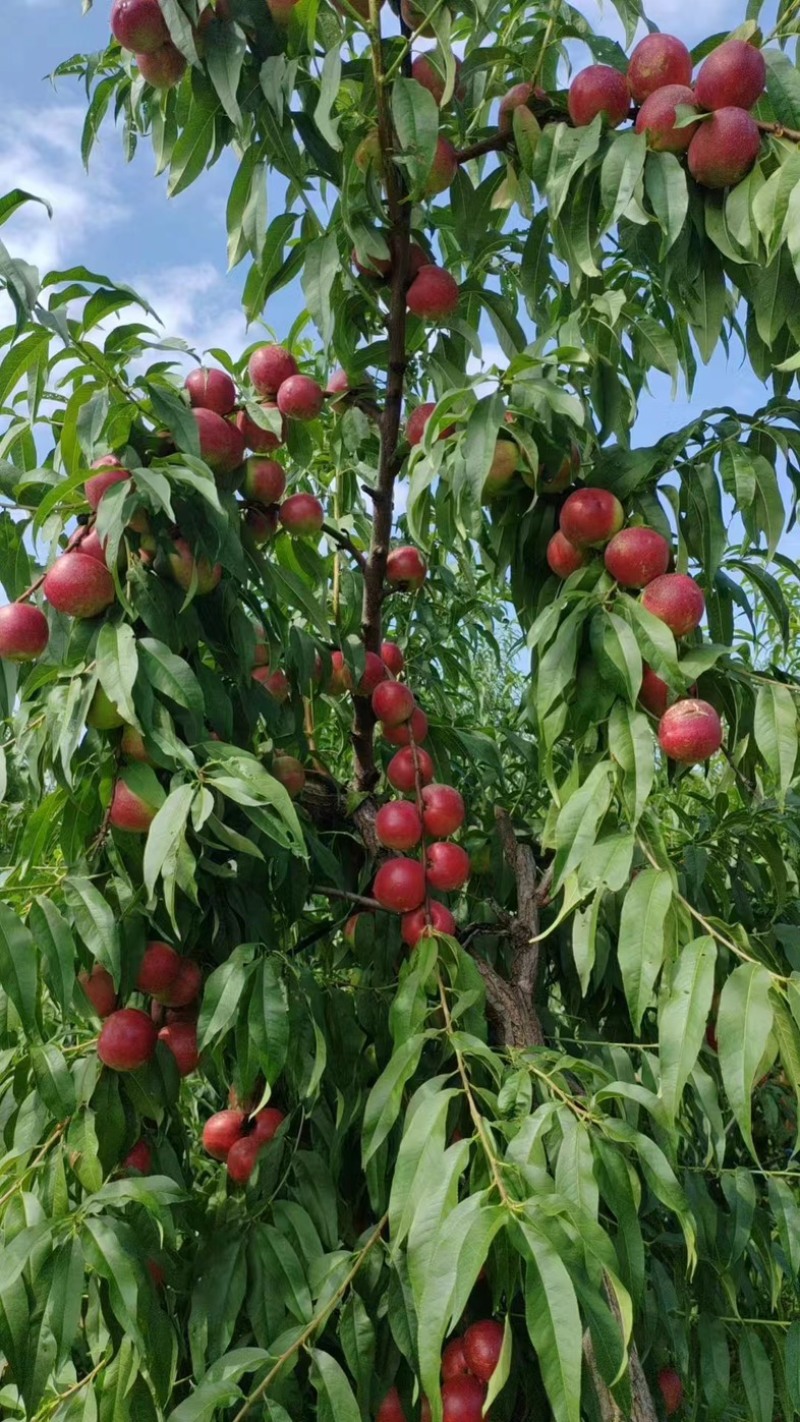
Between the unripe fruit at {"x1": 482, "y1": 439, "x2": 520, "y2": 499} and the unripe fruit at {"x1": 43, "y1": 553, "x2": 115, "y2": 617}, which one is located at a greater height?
the unripe fruit at {"x1": 482, "y1": 439, "x2": 520, "y2": 499}

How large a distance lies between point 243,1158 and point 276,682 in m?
0.56

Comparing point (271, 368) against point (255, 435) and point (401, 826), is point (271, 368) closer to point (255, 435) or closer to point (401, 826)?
point (255, 435)

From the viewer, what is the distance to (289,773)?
1.45 metres

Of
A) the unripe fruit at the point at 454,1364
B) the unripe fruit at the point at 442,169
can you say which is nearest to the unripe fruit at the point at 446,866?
the unripe fruit at the point at 454,1364

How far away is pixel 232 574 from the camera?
126 centimetres

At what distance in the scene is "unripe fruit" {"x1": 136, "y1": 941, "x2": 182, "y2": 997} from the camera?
4.17 feet

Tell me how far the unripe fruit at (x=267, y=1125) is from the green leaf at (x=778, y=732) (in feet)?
2.20

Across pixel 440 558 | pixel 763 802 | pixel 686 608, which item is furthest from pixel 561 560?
pixel 440 558

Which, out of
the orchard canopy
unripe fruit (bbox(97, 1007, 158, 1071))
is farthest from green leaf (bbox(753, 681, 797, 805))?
unripe fruit (bbox(97, 1007, 158, 1071))

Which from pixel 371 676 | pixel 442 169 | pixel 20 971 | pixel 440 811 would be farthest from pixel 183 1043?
pixel 442 169

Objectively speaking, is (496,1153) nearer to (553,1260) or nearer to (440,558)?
(553,1260)

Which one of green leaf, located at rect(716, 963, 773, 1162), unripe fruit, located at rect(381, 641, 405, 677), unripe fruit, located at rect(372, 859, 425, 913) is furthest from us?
unripe fruit, located at rect(381, 641, 405, 677)

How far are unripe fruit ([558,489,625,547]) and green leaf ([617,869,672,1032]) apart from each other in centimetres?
38

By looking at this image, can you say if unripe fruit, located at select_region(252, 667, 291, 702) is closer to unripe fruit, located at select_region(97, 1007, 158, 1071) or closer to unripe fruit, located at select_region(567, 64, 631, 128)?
unripe fruit, located at select_region(97, 1007, 158, 1071)
